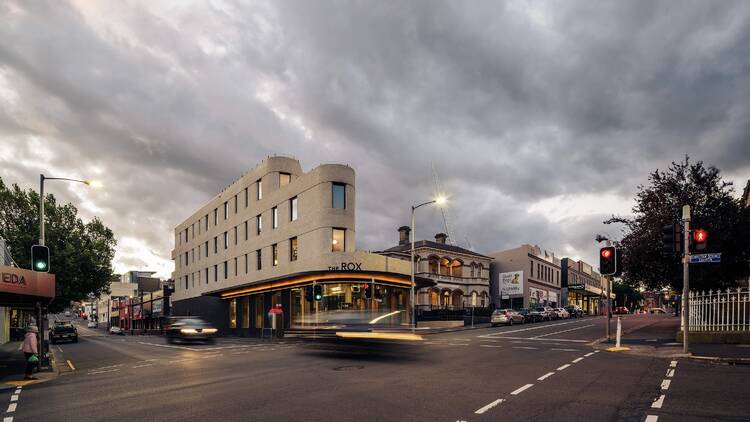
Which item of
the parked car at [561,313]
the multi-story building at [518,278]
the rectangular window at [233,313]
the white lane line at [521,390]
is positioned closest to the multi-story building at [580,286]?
the multi-story building at [518,278]

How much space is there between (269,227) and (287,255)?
423 centimetres

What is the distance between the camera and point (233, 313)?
161 feet

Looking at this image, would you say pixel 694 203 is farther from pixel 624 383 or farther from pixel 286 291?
Answer: pixel 286 291

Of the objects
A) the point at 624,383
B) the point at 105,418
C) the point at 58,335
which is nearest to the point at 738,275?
the point at 624,383

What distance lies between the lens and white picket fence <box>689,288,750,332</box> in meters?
18.5

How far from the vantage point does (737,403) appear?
333 inches

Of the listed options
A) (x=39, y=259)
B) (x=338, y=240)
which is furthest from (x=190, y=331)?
(x=39, y=259)

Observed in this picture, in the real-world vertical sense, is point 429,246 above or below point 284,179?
below

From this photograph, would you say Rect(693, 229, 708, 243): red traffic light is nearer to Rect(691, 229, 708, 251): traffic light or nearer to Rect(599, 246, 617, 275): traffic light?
Rect(691, 229, 708, 251): traffic light

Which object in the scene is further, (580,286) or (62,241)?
(580,286)

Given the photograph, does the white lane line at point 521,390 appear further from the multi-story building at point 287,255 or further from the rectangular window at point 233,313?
the rectangular window at point 233,313

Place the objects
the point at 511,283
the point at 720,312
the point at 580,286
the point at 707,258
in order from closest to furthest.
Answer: the point at 707,258 < the point at 720,312 < the point at 511,283 < the point at 580,286

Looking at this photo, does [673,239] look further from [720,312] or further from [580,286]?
[580,286]

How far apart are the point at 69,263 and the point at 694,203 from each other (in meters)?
47.4
